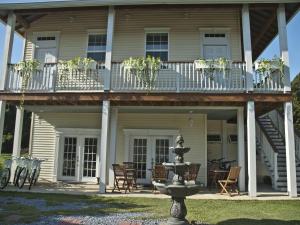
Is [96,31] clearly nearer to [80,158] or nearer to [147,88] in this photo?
[147,88]

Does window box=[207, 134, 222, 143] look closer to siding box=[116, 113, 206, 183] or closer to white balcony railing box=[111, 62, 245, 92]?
siding box=[116, 113, 206, 183]

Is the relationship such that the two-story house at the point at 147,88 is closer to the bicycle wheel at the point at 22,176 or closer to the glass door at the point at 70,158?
the glass door at the point at 70,158

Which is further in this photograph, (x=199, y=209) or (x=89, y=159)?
(x=89, y=159)

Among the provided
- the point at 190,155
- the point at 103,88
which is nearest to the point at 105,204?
the point at 103,88

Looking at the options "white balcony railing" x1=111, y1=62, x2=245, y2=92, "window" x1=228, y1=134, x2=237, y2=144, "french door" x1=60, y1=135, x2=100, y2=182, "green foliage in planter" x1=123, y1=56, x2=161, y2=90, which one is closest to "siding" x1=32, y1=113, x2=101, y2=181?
"french door" x1=60, y1=135, x2=100, y2=182

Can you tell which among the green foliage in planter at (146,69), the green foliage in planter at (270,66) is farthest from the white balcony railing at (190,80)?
the green foliage in planter at (270,66)

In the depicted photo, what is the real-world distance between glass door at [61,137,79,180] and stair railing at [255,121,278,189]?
7877 millimetres

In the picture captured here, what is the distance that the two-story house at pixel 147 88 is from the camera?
11633 mm

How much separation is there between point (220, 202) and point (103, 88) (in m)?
5.47

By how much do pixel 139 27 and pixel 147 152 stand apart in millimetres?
5316

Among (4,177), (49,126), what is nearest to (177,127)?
(49,126)

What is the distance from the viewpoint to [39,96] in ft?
39.9

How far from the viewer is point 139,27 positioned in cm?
1465

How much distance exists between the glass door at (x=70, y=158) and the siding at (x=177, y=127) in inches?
77.0
